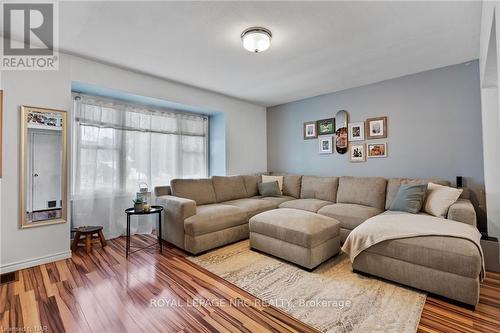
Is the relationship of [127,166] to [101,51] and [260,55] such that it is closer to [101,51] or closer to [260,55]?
[101,51]

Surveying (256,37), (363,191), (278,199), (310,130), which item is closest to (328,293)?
(363,191)

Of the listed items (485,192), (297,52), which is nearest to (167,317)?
(297,52)

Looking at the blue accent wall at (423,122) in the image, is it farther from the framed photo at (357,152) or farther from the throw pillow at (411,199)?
the throw pillow at (411,199)

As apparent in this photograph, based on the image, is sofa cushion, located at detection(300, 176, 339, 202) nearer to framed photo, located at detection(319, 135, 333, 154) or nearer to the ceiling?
framed photo, located at detection(319, 135, 333, 154)

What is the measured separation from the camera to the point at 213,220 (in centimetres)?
294

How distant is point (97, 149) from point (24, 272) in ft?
5.57

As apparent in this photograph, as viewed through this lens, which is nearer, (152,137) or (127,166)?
(127,166)

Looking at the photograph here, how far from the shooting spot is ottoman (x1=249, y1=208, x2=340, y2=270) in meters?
2.35

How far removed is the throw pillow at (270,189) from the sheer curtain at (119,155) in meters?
1.48

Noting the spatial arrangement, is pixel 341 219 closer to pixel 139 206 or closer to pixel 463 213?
pixel 463 213

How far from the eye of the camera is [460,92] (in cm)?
303

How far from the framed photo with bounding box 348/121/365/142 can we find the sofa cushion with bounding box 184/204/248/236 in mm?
2321

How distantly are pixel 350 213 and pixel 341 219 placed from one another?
14cm

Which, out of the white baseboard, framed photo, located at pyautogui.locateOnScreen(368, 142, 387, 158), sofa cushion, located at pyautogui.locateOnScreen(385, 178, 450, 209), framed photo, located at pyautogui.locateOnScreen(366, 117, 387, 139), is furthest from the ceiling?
the white baseboard
